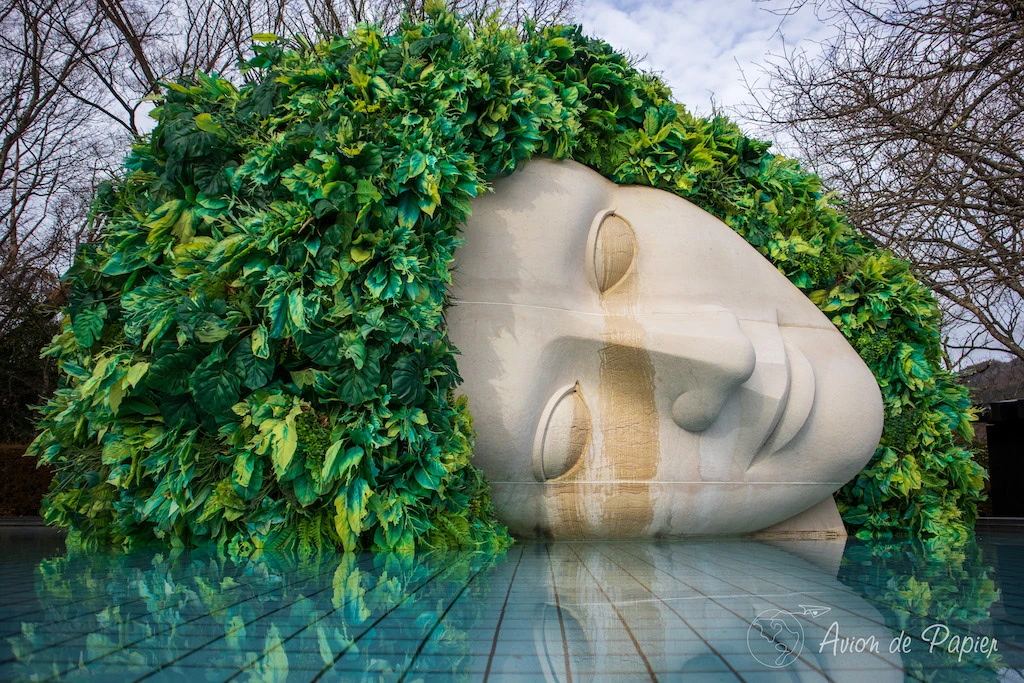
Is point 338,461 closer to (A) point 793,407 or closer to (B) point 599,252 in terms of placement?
(B) point 599,252

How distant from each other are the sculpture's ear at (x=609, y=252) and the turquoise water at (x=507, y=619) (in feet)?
5.56

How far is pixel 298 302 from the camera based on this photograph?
3746mm

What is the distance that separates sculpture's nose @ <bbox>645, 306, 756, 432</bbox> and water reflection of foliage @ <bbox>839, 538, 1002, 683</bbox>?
107 cm

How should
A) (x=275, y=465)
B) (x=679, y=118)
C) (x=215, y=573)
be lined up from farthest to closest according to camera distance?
(x=679, y=118) → (x=275, y=465) → (x=215, y=573)

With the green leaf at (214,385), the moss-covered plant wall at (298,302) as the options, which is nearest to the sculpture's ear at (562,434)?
the moss-covered plant wall at (298,302)

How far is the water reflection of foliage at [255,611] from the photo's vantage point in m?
1.87

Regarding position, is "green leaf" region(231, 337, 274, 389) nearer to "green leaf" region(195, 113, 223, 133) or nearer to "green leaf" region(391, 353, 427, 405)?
"green leaf" region(391, 353, 427, 405)

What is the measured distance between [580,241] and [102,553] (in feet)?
10.3

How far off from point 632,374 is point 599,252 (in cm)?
76

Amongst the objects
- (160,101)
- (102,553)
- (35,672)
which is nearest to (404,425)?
(102,553)

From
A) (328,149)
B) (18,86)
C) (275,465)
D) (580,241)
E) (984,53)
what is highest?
(18,86)

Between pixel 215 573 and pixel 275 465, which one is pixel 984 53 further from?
pixel 215 573

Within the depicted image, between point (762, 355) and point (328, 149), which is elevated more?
point (328, 149)

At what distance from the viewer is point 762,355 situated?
4746 millimetres
